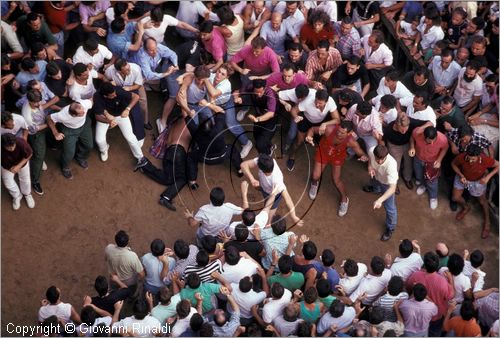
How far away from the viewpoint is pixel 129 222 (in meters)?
12.2

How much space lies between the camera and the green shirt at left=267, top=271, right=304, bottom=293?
10.5 metres

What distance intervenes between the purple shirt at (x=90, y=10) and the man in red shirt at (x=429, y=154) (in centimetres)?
415

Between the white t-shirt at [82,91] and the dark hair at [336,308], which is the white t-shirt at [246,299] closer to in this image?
the dark hair at [336,308]

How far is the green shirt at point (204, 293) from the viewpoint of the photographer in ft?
33.8

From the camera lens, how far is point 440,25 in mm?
13172

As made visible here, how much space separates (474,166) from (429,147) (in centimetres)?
54

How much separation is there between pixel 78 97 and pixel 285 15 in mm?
2801

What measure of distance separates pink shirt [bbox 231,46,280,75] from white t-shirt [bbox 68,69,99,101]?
5.69 ft

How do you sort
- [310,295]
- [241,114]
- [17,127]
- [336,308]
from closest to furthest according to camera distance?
[336,308] < [310,295] < [17,127] < [241,114]

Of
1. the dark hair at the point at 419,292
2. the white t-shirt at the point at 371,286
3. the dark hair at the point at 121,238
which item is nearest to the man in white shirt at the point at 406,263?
the white t-shirt at the point at 371,286

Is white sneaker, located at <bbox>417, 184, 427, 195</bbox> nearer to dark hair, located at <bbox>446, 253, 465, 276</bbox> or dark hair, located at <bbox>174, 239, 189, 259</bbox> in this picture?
dark hair, located at <bbox>446, 253, 465, 276</bbox>

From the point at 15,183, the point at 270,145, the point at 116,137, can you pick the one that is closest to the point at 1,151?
the point at 15,183

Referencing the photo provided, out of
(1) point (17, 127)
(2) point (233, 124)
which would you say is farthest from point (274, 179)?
(1) point (17, 127)

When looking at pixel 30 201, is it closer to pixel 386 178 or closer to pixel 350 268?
pixel 350 268
